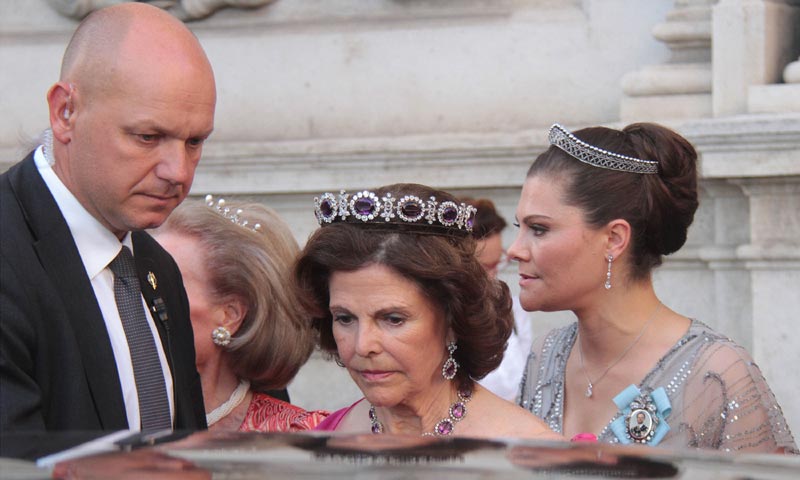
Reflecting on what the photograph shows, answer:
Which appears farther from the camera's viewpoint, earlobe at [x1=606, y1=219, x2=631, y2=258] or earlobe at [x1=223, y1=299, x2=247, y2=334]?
earlobe at [x1=223, y1=299, x2=247, y2=334]

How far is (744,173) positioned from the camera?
520 centimetres

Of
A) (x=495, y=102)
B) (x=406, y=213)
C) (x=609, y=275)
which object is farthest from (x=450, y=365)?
(x=495, y=102)

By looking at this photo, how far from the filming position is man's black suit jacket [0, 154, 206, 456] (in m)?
2.32

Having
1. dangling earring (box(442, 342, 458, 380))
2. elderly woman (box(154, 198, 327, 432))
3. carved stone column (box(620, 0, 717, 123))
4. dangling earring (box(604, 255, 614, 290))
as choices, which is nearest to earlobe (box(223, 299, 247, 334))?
elderly woman (box(154, 198, 327, 432))

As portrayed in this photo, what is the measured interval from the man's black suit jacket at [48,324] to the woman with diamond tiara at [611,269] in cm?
128

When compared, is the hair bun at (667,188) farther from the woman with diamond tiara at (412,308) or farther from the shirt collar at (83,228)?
the shirt collar at (83,228)

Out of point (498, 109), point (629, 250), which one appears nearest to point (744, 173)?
point (498, 109)

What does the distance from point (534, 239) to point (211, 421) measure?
97cm

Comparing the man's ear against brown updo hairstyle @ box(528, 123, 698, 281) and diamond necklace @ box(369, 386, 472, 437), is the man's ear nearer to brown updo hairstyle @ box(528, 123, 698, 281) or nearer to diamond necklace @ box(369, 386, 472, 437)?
diamond necklace @ box(369, 386, 472, 437)

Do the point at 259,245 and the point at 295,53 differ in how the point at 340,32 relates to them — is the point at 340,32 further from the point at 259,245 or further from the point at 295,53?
the point at 259,245

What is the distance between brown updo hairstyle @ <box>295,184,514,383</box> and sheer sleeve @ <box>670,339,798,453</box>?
0.53 m

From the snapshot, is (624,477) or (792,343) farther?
(792,343)

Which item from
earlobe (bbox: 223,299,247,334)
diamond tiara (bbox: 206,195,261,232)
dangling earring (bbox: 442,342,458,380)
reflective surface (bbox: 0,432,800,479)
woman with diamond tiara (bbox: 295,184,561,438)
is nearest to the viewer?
reflective surface (bbox: 0,432,800,479)

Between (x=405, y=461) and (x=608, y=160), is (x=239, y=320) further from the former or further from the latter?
(x=405, y=461)
